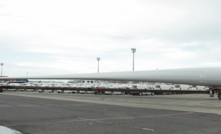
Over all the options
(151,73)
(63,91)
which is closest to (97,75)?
(151,73)

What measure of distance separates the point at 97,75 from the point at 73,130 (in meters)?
20.4

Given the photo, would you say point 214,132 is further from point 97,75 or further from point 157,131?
point 97,75

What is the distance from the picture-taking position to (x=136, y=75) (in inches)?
1085

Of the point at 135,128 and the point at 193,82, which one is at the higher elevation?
the point at 193,82

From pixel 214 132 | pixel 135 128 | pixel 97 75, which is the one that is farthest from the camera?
pixel 97 75

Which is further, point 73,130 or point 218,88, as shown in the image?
point 218,88

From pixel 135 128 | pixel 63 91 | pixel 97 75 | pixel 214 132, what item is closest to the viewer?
pixel 214 132

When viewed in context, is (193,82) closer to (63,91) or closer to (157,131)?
(157,131)

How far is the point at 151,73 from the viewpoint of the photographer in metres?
27.1

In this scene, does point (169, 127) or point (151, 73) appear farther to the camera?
point (151, 73)

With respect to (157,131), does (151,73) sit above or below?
above

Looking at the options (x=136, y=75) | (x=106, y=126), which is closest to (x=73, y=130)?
(x=106, y=126)

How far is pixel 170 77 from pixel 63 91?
24.6 metres

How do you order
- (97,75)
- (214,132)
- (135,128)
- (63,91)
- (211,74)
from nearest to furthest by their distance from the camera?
(214,132) → (135,128) → (211,74) → (97,75) → (63,91)
